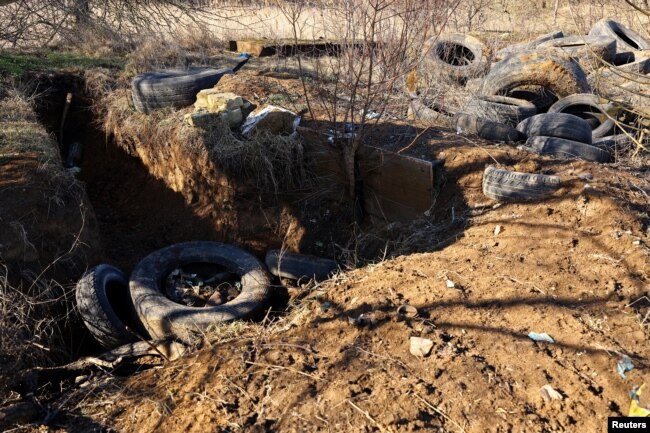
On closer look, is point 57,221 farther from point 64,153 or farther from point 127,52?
point 127,52

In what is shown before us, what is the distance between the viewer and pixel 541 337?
3662 millimetres

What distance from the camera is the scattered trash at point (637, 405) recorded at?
10.3 feet

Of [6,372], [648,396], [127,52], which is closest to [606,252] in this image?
[648,396]

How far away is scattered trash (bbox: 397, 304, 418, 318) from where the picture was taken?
3.98m

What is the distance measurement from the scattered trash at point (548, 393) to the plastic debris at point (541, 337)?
383 millimetres

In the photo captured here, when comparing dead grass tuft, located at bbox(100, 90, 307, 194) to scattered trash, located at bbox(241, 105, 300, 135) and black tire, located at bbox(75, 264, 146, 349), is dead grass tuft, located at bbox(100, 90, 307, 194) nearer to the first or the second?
scattered trash, located at bbox(241, 105, 300, 135)

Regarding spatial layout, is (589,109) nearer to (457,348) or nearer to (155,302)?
(457,348)

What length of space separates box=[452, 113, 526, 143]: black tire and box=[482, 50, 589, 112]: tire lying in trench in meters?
1.43

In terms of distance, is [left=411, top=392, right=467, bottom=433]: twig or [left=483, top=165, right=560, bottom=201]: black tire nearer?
[left=411, top=392, right=467, bottom=433]: twig

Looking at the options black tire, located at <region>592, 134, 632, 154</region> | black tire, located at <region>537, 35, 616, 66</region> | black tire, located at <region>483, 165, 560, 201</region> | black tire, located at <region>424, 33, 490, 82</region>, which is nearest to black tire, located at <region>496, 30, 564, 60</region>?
black tire, located at <region>537, 35, 616, 66</region>

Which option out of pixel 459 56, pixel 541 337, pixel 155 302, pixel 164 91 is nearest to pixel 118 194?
pixel 164 91

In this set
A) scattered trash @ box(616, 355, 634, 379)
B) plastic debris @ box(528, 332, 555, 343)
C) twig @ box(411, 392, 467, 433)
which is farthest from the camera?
plastic debris @ box(528, 332, 555, 343)

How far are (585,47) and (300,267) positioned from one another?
607 cm

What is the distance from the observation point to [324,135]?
6.54 m
